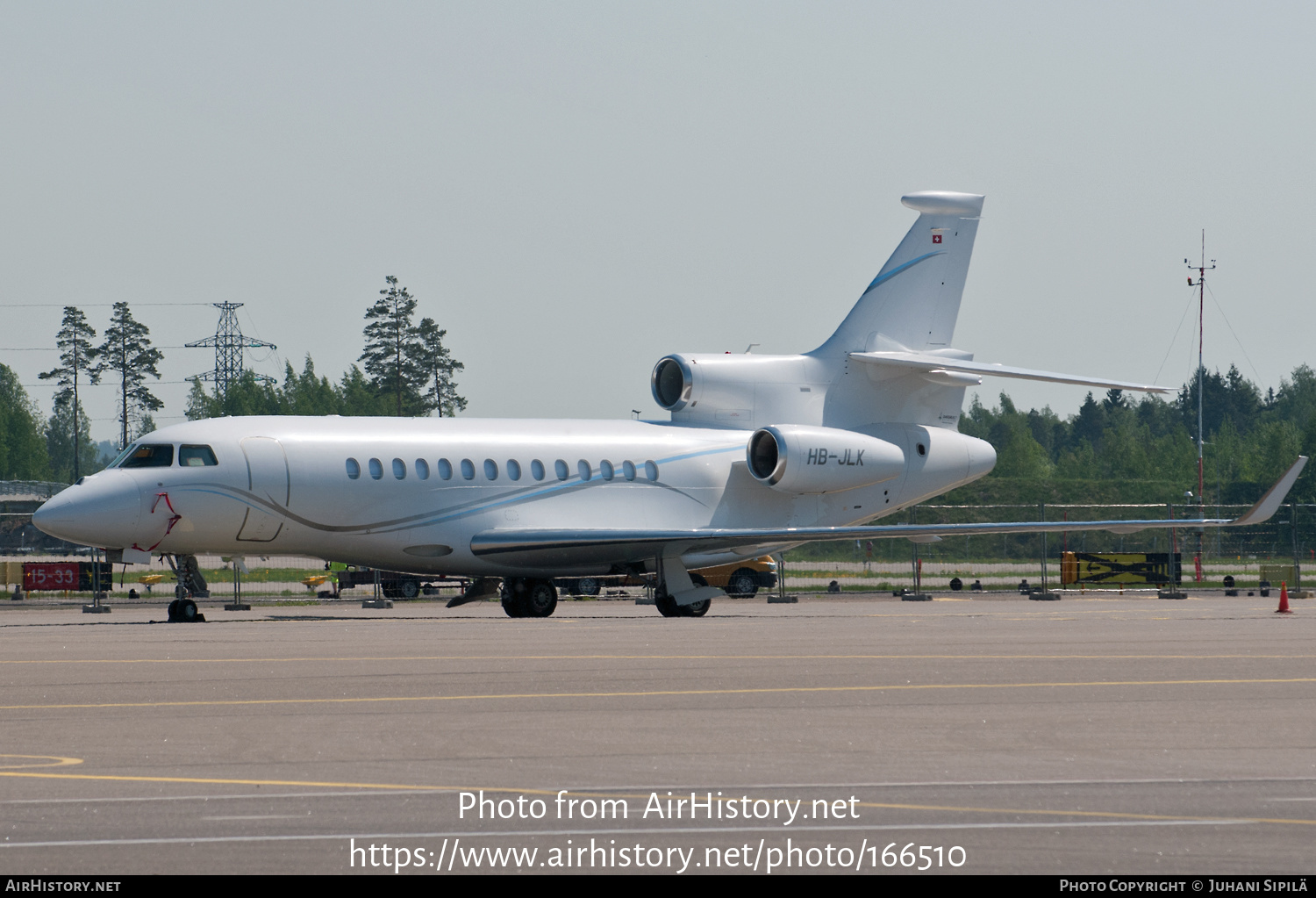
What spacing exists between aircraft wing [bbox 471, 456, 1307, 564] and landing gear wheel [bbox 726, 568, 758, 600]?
12.8 metres

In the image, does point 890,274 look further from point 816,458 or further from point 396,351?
point 396,351

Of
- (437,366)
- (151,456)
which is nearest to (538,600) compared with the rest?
(151,456)

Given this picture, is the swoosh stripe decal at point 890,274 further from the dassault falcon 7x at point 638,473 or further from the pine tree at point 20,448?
the pine tree at point 20,448

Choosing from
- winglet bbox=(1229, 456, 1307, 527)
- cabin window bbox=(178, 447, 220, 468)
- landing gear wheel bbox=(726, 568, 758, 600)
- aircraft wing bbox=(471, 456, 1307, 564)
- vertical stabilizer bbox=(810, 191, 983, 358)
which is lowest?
landing gear wheel bbox=(726, 568, 758, 600)

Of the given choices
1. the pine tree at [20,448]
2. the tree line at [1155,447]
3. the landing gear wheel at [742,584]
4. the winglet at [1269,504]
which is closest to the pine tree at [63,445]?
the pine tree at [20,448]

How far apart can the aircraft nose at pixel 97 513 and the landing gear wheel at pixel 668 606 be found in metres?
9.74

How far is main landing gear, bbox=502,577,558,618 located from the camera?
102ft

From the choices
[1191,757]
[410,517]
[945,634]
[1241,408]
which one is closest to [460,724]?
[1191,757]

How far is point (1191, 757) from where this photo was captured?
10.0 m

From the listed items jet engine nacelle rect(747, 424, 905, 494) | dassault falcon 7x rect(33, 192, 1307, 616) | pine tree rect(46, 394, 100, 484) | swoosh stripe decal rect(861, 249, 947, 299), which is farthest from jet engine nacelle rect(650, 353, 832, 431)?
pine tree rect(46, 394, 100, 484)

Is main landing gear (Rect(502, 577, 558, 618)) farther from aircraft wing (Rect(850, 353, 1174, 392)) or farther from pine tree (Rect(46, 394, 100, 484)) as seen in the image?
pine tree (Rect(46, 394, 100, 484))

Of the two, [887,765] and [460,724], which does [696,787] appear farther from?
[460,724]

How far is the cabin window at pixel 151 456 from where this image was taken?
1068 inches
